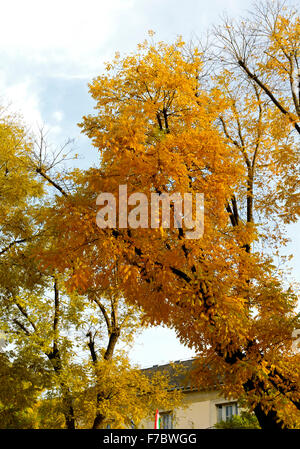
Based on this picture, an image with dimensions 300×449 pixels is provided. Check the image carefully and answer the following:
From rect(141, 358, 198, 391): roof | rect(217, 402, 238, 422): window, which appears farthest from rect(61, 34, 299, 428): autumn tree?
rect(217, 402, 238, 422): window

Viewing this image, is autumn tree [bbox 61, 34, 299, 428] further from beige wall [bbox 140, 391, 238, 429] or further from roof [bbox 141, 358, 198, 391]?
beige wall [bbox 140, 391, 238, 429]

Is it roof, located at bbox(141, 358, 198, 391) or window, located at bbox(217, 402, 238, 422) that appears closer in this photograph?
roof, located at bbox(141, 358, 198, 391)

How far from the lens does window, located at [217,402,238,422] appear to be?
26794 millimetres

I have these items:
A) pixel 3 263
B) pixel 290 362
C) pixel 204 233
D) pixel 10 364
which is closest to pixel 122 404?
pixel 10 364

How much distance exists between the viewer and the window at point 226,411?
26.8 metres

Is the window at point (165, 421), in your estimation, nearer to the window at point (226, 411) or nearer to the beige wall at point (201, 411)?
the beige wall at point (201, 411)

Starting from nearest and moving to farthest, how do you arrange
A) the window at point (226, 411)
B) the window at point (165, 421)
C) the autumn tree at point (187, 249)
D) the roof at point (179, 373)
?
the autumn tree at point (187, 249) < the roof at point (179, 373) < the window at point (226, 411) < the window at point (165, 421)

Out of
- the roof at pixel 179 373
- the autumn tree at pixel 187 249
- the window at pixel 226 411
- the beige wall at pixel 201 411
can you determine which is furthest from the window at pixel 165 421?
the autumn tree at pixel 187 249

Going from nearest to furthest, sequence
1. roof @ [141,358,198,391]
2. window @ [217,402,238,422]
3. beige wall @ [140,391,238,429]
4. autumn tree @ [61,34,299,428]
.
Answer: autumn tree @ [61,34,299,428], roof @ [141,358,198,391], window @ [217,402,238,422], beige wall @ [140,391,238,429]

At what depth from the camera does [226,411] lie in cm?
2708

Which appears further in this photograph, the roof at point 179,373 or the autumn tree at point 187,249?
the roof at point 179,373

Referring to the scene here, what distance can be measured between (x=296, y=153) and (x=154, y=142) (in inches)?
147

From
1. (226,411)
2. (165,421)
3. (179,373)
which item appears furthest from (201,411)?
(179,373)

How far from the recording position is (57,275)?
16922 mm
